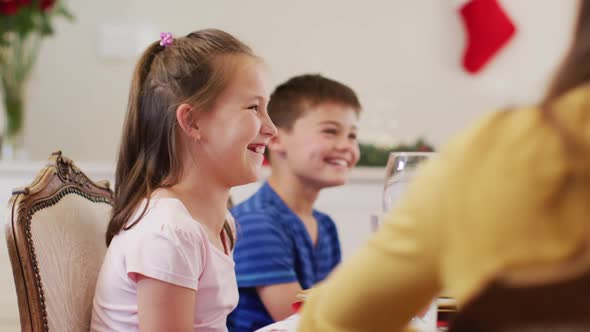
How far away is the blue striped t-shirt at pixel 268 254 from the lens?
173 cm

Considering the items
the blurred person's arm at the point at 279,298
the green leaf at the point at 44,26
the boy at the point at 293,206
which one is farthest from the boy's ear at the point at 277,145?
the green leaf at the point at 44,26

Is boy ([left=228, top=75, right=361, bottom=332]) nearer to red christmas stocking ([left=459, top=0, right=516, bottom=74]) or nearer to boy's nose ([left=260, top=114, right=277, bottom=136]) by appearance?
boy's nose ([left=260, top=114, right=277, bottom=136])

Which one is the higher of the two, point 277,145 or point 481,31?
point 481,31

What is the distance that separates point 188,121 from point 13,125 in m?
1.90

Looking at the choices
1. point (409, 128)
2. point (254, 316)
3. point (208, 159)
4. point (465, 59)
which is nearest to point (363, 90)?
point (409, 128)

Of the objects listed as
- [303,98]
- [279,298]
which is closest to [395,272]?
[279,298]

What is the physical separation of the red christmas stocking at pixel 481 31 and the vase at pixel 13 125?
5.98 feet

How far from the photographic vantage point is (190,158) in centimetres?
132

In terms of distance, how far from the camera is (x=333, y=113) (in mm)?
2107

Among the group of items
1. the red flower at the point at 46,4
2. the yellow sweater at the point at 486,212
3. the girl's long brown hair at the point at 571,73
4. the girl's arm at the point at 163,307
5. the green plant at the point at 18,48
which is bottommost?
the girl's arm at the point at 163,307

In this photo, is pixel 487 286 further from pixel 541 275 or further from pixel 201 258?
pixel 201 258

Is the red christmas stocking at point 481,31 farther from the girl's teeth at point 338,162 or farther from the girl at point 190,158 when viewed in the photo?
the girl at point 190,158

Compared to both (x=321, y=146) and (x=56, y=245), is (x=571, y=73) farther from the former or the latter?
(x=321, y=146)

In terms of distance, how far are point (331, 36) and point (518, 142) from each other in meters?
2.87
